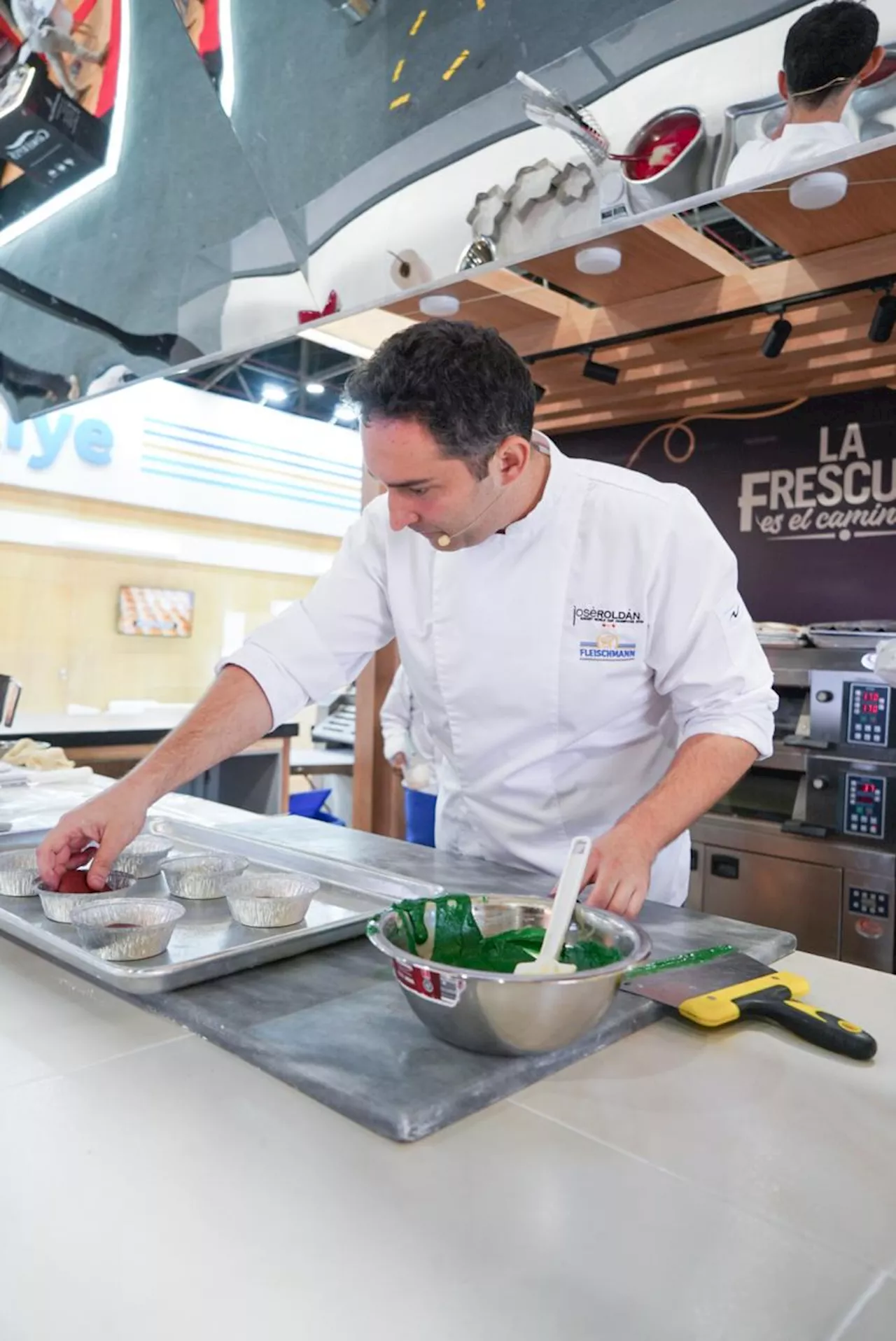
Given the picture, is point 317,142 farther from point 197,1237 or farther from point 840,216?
point 840,216

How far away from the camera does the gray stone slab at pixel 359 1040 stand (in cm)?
77

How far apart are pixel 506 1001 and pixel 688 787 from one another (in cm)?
59

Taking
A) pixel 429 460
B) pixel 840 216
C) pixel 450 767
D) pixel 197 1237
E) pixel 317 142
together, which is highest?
pixel 840 216

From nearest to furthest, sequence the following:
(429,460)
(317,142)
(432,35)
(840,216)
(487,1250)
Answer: (487,1250) → (432,35) → (429,460) → (317,142) → (840,216)

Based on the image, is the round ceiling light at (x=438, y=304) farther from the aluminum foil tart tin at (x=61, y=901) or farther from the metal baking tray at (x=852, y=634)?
the aluminum foil tart tin at (x=61, y=901)

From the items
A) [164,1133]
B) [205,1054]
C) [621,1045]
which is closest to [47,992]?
[205,1054]

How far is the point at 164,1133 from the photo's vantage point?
74cm

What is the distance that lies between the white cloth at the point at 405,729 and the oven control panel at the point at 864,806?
1429 millimetres

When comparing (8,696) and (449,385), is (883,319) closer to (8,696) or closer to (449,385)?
(449,385)

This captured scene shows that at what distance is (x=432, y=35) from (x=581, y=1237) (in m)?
1.26

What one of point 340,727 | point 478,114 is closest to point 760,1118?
point 478,114

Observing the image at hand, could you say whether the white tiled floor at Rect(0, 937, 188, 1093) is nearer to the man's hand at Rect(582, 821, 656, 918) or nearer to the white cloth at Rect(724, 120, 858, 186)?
the man's hand at Rect(582, 821, 656, 918)

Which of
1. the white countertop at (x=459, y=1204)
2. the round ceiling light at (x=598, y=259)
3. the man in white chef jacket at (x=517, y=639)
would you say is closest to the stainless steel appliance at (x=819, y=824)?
the round ceiling light at (x=598, y=259)

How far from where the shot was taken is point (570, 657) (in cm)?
153
